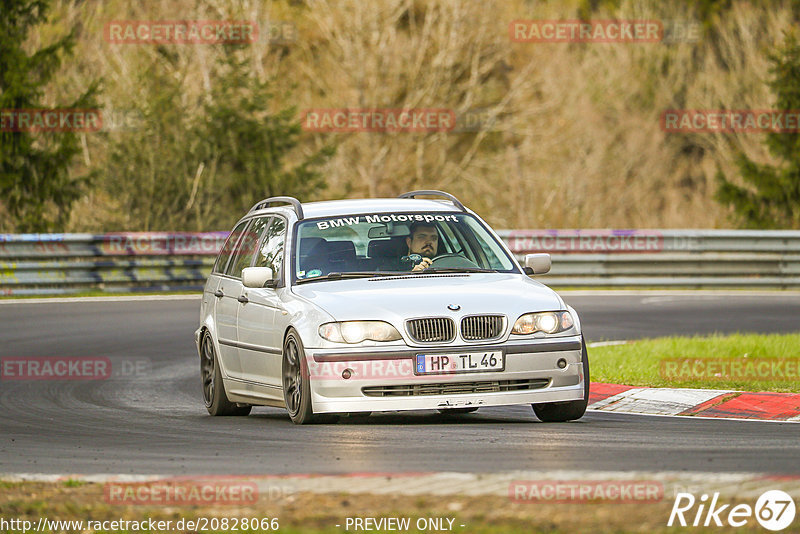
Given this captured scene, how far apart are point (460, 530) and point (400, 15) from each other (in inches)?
1493

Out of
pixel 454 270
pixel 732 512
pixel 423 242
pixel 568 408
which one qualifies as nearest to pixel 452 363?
pixel 568 408

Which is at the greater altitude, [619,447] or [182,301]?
[619,447]

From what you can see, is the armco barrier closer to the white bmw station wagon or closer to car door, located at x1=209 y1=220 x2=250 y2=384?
car door, located at x1=209 y1=220 x2=250 y2=384

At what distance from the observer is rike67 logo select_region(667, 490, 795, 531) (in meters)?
6.01

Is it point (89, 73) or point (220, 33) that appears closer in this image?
point (220, 33)

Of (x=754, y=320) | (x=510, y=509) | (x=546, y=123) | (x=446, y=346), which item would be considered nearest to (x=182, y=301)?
(x=754, y=320)

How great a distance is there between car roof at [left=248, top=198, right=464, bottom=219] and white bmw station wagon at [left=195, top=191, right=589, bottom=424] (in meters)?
0.02

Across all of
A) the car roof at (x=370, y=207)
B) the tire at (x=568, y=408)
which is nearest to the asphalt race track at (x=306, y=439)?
the tire at (x=568, y=408)

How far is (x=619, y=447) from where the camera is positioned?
8.45 metres

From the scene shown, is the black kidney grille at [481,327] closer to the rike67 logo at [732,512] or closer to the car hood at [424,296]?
the car hood at [424,296]

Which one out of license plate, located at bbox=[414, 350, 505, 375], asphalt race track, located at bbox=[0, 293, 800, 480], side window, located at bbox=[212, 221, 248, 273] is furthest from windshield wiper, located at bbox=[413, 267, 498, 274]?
side window, located at bbox=[212, 221, 248, 273]

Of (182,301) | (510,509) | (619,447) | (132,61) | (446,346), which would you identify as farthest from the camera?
(132,61)

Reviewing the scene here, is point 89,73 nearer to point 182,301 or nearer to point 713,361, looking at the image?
point 182,301

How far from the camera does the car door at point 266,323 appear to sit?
1058 cm
